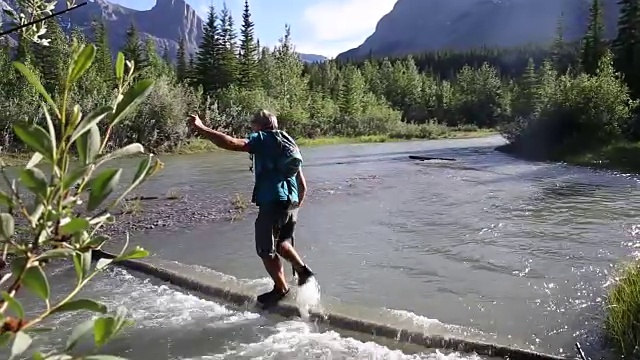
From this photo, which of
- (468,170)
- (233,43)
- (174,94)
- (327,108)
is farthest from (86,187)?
(233,43)

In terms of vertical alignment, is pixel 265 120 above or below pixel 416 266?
above

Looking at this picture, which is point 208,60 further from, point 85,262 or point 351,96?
point 85,262

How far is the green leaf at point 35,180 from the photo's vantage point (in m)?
0.85

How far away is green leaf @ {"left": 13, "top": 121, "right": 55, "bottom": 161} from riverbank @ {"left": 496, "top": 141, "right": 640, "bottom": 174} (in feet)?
88.7

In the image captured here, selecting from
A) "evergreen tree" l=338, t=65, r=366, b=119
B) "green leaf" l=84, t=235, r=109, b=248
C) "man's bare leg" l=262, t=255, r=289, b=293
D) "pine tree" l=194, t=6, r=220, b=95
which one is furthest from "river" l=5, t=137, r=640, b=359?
"evergreen tree" l=338, t=65, r=366, b=119

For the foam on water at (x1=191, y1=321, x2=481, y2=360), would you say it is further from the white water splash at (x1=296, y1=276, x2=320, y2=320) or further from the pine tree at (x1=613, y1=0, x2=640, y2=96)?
the pine tree at (x1=613, y1=0, x2=640, y2=96)

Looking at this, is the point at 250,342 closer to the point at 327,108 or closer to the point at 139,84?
the point at 139,84

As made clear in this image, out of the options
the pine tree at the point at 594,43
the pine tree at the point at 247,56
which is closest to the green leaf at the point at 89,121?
the pine tree at the point at 594,43

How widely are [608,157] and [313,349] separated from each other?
27824 mm

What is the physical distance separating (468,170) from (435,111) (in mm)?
76610

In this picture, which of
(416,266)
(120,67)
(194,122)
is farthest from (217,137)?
(120,67)

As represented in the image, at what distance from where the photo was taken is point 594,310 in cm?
641

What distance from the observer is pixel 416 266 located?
877cm

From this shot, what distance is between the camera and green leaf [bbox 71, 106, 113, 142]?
0.89m
